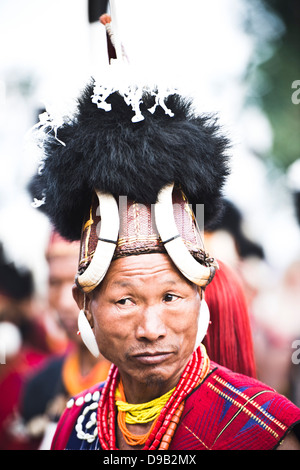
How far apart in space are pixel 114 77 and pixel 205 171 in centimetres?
56

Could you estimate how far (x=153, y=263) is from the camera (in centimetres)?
209

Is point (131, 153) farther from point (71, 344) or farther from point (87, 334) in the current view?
point (71, 344)

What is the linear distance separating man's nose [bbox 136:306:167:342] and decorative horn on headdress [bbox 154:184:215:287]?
195 mm

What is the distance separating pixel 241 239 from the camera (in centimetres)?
493

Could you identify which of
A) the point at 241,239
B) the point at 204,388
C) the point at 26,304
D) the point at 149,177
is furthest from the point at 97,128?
the point at 26,304

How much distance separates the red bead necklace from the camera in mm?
2205

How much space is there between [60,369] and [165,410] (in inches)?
117

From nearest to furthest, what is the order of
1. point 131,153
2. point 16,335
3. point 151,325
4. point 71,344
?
point 151,325 → point 131,153 → point 71,344 → point 16,335

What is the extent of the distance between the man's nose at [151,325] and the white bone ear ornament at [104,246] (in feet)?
0.78

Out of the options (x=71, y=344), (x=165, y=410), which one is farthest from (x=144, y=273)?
(x=71, y=344)

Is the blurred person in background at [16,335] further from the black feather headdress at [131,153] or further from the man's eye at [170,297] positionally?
the man's eye at [170,297]

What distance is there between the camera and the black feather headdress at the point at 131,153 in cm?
212

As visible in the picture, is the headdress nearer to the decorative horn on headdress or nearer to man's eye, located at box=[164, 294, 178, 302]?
the decorative horn on headdress

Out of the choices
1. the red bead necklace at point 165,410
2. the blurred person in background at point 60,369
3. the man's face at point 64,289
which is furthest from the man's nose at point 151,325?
the man's face at point 64,289
